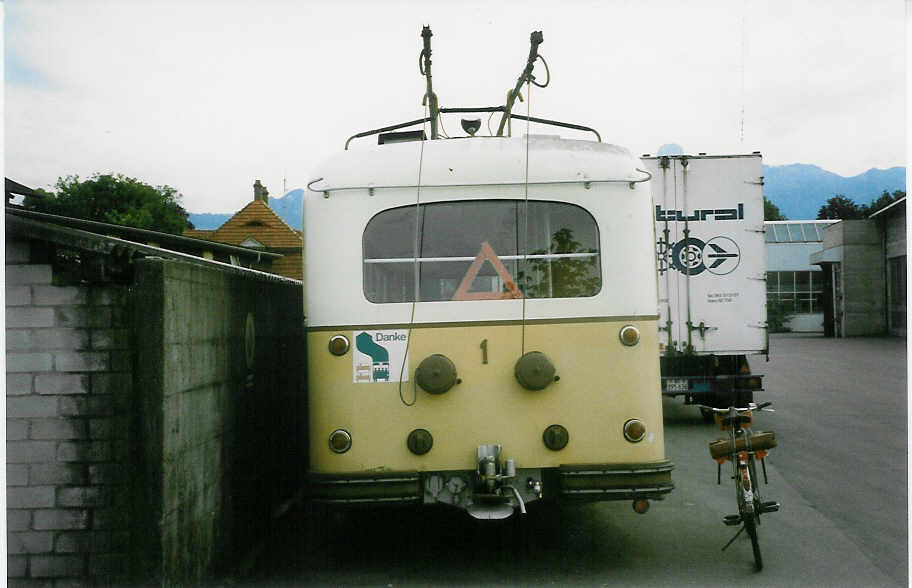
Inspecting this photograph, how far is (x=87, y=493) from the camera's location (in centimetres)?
477

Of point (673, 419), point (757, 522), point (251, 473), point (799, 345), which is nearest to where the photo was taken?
point (757, 522)

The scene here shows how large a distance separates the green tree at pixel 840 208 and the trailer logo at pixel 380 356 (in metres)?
65.4

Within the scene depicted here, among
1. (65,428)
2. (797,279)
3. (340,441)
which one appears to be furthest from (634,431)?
(797,279)

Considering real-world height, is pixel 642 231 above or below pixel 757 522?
above

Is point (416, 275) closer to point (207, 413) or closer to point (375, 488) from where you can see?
point (375, 488)

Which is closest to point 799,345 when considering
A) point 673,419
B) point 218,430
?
point 673,419

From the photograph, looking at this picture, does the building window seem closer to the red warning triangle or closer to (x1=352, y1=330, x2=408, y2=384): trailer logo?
the red warning triangle

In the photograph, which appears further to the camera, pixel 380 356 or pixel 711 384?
pixel 711 384

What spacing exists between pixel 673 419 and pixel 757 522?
8061 millimetres

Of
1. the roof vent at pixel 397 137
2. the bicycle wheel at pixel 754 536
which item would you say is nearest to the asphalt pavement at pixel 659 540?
the bicycle wheel at pixel 754 536

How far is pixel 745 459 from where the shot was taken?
20.6 ft

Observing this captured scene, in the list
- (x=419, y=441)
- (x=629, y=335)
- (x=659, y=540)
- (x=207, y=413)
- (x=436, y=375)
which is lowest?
(x=659, y=540)

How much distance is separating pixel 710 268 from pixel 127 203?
22.6 metres

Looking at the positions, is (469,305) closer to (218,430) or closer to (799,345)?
(218,430)
